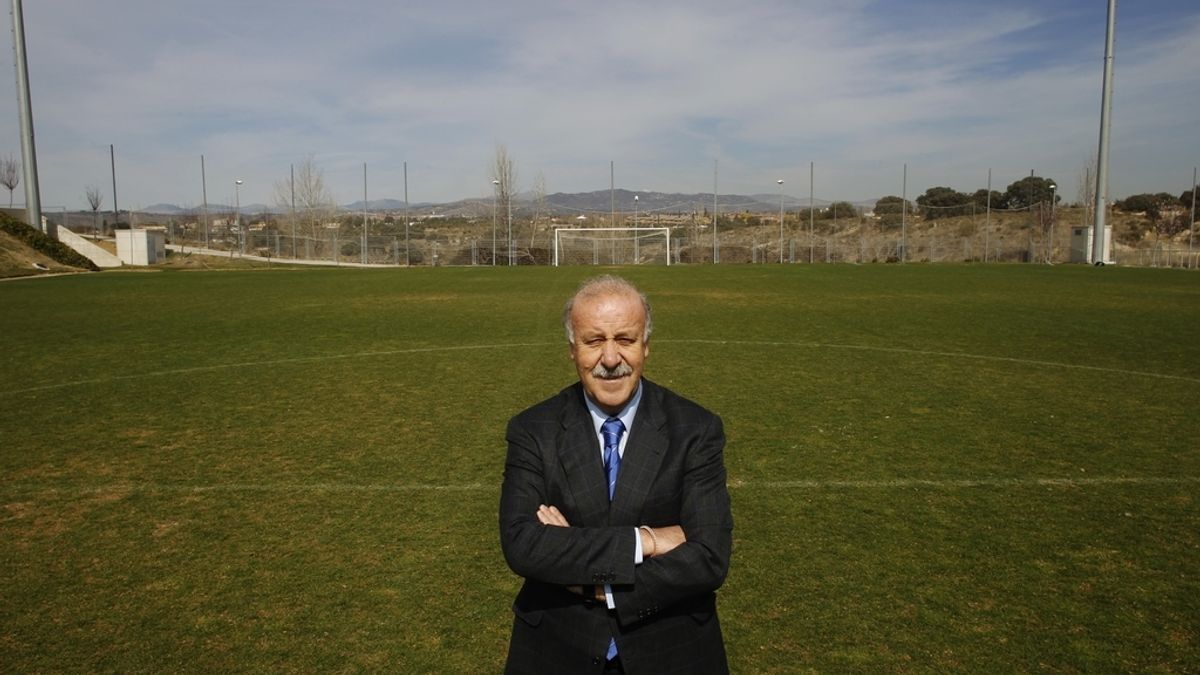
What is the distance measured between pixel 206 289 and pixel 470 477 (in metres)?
21.7

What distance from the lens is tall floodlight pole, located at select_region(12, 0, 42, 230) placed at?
32688mm

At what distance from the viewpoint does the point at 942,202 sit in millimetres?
76625

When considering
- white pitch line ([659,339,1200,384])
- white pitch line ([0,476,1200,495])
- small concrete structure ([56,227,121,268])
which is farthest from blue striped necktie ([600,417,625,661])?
small concrete structure ([56,227,121,268])

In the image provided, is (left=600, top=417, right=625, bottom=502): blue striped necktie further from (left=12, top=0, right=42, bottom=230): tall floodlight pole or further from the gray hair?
(left=12, top=0, right=42, bottom=230): tall floodlight pole

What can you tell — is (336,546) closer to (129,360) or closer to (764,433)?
(764,433)

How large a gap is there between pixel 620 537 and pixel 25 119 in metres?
39.2

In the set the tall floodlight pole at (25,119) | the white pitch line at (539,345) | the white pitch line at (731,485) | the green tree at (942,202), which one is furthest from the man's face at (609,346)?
the green tree at (942,202)

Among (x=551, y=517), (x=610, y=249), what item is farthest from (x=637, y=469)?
(x=610, y=249)

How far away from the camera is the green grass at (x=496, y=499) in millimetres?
3984

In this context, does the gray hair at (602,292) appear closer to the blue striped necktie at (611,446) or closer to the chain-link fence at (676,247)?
the blue striped necktie at (611,446)

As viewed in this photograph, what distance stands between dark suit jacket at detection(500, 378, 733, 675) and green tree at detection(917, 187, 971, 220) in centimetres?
6543

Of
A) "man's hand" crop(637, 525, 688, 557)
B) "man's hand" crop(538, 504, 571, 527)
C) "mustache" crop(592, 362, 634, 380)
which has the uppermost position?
"mustache" crop(592, 362, 634, 380)

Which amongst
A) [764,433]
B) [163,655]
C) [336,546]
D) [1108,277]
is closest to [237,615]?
[163,655]

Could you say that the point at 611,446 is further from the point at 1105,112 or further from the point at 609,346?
the point at 1105,112
